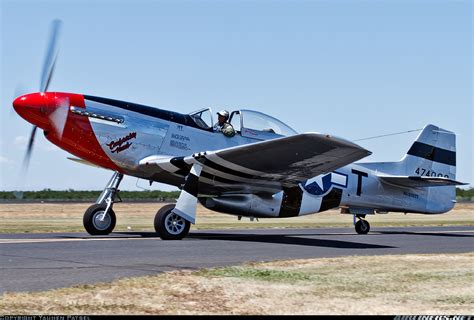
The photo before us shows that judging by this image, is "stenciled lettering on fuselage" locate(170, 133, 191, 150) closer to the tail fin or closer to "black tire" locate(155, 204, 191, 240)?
"black tire" locate(155, 204, 191, 240)

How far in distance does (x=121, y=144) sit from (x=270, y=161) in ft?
11.8

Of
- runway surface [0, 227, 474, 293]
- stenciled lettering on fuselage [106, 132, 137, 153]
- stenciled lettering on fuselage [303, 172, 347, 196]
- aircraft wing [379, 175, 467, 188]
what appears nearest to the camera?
runway surface [0, 227, 474, 293]

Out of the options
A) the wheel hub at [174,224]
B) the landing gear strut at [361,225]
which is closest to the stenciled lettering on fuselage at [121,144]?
the wheel hub at [174,224]

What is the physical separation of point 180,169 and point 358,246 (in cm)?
455

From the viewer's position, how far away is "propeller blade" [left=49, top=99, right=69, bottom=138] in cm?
1542

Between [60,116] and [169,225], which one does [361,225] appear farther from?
[60,116]

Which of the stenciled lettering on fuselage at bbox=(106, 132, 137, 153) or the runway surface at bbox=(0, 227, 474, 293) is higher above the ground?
the stenciled lettering on fuselage at bbox=(106, 132, 137, 153)

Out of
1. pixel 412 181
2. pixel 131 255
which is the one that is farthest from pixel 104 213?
pixel 412 181

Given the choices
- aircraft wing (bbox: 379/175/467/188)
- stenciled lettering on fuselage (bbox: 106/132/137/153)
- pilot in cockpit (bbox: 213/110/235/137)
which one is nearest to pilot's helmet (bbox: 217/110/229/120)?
pilot in cockpit (bbox: 213/110/235/137)

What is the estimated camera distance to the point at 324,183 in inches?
736

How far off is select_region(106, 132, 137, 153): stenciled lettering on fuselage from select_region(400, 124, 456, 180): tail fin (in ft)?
32.1

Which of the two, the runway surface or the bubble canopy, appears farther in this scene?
the bubble canopy

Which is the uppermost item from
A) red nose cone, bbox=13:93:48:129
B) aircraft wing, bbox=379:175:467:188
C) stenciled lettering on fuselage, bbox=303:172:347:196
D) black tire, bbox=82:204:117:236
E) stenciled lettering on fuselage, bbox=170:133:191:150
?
red nose cone, bbox=13:93:48:129

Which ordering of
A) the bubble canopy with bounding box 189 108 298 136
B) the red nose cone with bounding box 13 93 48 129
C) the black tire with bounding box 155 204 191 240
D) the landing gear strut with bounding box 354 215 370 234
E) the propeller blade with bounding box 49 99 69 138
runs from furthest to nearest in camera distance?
1. the landing gear strut with bounding box 354 215 370 234
2. the bubble canopy with bounding box 189 108 298 136
3. the propeller blade with bounding box 49 99 69 138
4. the red nose cone with bounding box 13 93 48 129
5. the black tire with bounding box 155 204 191 240
